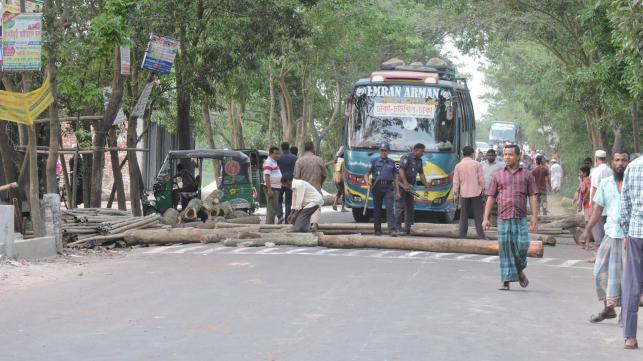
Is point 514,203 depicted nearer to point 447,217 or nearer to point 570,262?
point 570,262

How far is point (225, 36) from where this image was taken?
2642 centimetres

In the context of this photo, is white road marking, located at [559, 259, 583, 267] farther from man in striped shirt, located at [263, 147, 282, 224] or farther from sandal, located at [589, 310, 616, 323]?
man in striped shirt, located at [263, 147, 282, 224]

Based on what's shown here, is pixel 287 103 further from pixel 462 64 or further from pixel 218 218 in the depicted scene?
pixel 462 64

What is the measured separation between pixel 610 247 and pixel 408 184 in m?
10.0

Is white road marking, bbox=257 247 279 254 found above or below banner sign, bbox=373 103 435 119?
below

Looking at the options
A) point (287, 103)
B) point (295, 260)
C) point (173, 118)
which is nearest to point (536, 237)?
point (295, 260)

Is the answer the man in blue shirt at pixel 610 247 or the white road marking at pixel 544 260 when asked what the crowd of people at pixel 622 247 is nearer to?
the man in blue shirt at pixel 610 247

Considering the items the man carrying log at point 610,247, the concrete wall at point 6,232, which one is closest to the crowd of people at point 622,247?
the man carrying log at point 610,247

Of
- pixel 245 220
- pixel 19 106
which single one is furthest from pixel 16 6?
pixel 245 220

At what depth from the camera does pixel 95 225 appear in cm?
1905

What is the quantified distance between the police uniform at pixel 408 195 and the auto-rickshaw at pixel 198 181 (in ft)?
20.3

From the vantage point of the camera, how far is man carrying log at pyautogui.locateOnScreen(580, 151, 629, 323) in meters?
10.0

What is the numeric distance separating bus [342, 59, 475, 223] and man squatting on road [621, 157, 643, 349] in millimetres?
15279

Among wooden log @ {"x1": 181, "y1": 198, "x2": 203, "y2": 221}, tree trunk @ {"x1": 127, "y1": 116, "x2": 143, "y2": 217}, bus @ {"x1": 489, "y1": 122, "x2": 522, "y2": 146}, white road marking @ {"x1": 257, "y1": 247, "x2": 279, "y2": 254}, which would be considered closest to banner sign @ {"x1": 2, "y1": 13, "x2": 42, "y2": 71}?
white road marking @ {"x1": 257, "y1": 247, "x2": 279, "y2": 254}
